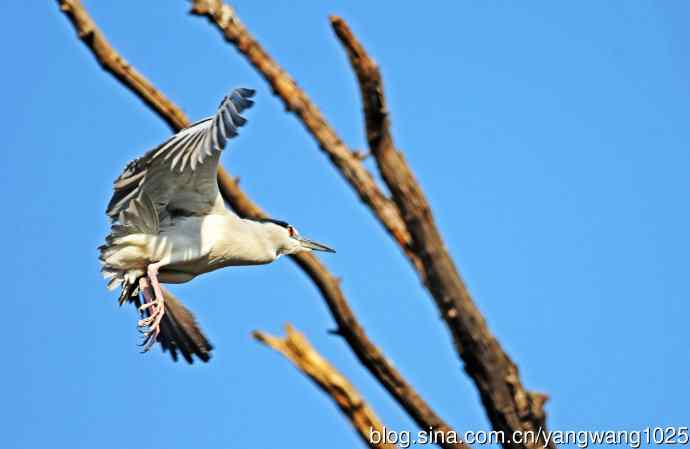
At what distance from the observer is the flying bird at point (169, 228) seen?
682cm

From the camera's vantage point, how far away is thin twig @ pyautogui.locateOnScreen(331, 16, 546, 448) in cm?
366

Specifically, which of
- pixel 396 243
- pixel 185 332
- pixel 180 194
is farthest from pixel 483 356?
pixel 185 332

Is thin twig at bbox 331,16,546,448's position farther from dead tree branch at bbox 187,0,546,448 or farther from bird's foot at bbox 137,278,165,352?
bird's foot at bbox 137,278,165,352

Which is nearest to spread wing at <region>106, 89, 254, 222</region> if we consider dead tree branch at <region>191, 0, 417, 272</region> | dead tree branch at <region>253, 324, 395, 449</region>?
dead tree branch at <region>191, 0, 417, 272</region>

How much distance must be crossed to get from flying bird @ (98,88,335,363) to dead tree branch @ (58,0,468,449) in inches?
9.3

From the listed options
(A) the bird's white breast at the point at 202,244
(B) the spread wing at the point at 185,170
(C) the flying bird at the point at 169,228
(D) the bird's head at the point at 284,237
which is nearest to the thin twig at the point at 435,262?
(B) the spread wing at the point at 185,170

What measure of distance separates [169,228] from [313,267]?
1734 millimetres

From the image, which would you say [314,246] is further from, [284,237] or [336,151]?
[336,151]

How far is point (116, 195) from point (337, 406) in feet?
10.7

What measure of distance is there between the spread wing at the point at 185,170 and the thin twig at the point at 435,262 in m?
2.58

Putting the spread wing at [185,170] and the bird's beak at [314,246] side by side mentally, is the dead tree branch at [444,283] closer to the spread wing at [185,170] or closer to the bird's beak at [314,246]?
the spread wing at [185,170]

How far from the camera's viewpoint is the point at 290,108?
14.8 ft

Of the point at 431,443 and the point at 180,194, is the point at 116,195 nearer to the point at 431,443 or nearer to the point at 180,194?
the point at 180,194

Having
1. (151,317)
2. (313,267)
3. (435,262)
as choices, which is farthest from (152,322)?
(435,262)
